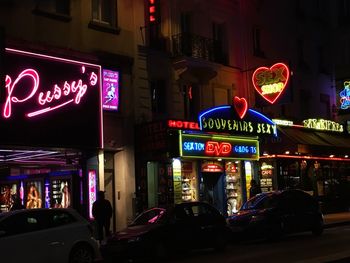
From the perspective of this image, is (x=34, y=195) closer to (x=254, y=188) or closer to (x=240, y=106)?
(x=240, y=106)

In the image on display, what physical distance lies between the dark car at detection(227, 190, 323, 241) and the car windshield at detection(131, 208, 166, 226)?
3.44m

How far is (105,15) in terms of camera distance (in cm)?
2269

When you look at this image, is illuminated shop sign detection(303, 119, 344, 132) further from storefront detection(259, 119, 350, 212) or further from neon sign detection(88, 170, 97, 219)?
neon sign detection(88, 170, 97, 219)

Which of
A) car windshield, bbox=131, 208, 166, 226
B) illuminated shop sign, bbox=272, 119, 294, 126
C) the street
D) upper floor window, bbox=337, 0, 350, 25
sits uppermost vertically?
upper floor window, bbox=337, 0, 350, 25

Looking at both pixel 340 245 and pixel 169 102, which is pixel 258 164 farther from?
pixel 340 245

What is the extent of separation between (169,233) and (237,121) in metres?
10.3

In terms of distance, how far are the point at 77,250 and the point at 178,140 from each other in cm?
980

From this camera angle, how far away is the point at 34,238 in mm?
12508

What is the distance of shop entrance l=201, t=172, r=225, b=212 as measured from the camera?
26.8m

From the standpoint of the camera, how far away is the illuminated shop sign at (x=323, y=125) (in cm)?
3162

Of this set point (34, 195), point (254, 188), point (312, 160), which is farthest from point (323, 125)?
point (34, 195)

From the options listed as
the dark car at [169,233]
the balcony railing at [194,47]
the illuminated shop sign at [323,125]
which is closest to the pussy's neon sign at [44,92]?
the balcony railing at [194,47]

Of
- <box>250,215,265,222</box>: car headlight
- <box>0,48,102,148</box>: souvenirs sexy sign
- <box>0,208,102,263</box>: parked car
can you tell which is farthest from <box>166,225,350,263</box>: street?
<box>0,48,102,148</box>: souvenirs sexy sign

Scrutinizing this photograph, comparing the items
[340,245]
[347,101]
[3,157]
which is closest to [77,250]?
[340,245]
